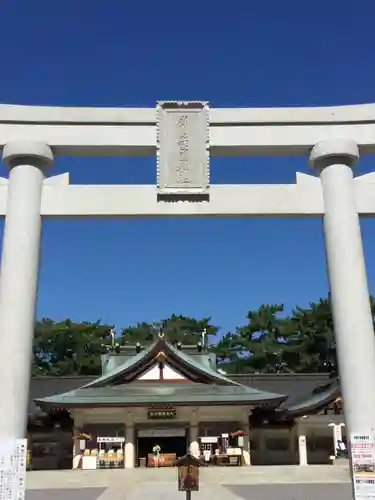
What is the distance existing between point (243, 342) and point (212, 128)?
33654mm

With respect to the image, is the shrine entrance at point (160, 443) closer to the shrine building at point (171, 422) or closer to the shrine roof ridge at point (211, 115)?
the shrine building at point (171, 422)

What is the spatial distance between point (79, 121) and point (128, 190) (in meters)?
1.09

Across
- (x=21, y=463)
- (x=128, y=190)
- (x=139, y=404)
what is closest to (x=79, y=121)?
(x=128, y=190)

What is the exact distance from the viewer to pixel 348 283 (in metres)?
6.59

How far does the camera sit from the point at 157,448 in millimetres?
17641

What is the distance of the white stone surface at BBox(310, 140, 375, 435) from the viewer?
20.6 ft

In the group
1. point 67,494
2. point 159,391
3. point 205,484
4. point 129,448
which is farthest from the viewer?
point 159,391

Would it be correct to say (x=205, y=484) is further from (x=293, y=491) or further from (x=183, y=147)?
(x=183, y=147)

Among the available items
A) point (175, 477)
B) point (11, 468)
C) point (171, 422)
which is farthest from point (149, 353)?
point (11, 468)

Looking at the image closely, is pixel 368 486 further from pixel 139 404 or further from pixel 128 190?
pixel 139 404

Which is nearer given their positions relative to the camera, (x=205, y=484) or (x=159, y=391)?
(x=205, y=484)

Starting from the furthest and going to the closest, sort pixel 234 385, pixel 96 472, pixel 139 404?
pixel 234 385 → pixel 139 404 → pixel 96 472

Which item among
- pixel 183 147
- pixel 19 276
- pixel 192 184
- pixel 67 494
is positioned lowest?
pixel 67 494

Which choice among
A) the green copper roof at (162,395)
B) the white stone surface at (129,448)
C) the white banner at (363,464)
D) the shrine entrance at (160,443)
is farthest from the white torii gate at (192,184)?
the shrine entrance at (160,443)
